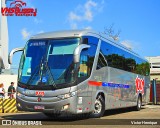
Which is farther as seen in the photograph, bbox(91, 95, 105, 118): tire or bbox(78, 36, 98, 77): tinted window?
bbox(91, 95, 105, 118): tire

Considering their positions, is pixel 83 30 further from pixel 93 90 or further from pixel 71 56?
pixel 93 90

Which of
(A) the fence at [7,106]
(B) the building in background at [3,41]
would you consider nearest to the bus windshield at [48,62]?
(A) the fence at [7,106]

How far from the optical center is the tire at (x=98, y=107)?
616 inches

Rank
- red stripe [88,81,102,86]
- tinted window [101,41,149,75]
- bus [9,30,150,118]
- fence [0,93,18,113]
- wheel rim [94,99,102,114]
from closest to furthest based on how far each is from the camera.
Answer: bus [9,30,150,118], red stripe [88,81,102,86], wheel rim [94,99,102,114], tinted window [101,41,149,75], fence [0,93,18,113]

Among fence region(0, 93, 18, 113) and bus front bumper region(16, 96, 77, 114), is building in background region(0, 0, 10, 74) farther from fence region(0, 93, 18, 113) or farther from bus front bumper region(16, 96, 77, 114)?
bus front bumper region(16, 96, 77, 114)

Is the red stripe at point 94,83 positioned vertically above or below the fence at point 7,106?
above

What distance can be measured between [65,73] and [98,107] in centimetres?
290

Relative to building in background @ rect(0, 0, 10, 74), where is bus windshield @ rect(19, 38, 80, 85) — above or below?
below

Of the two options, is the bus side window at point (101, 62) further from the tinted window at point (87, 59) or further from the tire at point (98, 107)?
the tire at point (98, 107)

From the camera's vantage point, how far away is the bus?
1366 centimetres

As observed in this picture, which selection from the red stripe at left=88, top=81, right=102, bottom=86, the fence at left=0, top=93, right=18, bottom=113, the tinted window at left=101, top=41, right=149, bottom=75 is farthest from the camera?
the fence at left=0, top=93, right=18, bottom=113

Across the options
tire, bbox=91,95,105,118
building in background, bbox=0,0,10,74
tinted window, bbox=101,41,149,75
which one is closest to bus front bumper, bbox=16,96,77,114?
tire, bbox=91,95,105,118

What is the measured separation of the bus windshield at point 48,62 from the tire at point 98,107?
248 centimetres

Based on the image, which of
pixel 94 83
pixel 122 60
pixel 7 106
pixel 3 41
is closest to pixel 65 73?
pixel 94 83
